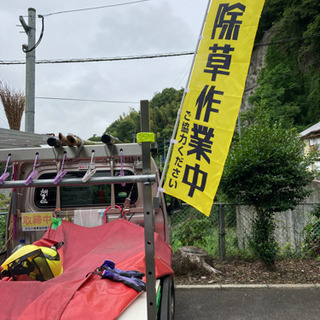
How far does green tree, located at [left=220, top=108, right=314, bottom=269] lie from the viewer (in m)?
4.69

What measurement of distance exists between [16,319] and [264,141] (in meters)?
4.32

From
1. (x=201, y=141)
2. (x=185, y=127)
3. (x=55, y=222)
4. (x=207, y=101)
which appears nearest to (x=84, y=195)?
(x=55, y=222)

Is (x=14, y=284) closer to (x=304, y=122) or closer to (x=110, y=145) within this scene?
(x=110, y=145)

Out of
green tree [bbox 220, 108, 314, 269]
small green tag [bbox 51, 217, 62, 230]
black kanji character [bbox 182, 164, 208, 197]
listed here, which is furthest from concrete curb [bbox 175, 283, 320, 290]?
black kanji character [bbox 182, 164, 208, 197]

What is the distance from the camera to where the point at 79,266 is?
246cm

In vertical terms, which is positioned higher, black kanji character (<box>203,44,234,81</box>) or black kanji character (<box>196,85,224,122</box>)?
black kanji character (<box>203,44,234,81</box>)

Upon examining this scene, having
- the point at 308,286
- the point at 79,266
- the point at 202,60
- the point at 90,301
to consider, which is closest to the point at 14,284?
the point at 90,301

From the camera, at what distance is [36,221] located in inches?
142

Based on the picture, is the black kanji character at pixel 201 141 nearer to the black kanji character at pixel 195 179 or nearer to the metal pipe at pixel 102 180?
the black kanji character at pixel 195 179

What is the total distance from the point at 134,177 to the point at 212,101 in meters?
1.71

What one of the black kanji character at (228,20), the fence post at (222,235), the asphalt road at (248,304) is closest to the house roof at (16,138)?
the black kanji character at (228,20)

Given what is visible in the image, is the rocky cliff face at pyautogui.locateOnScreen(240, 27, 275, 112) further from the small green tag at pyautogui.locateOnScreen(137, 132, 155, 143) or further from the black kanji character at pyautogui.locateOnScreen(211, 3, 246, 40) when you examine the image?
the small green tag at pyautogui.locateOnScreen(137, 132, 155, 143)

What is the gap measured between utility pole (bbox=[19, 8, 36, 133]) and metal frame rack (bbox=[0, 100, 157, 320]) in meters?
4.63

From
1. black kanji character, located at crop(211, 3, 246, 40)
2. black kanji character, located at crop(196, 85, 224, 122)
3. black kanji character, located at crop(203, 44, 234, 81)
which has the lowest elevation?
black kanji character, located at crop(196, 85, 224, 122)
